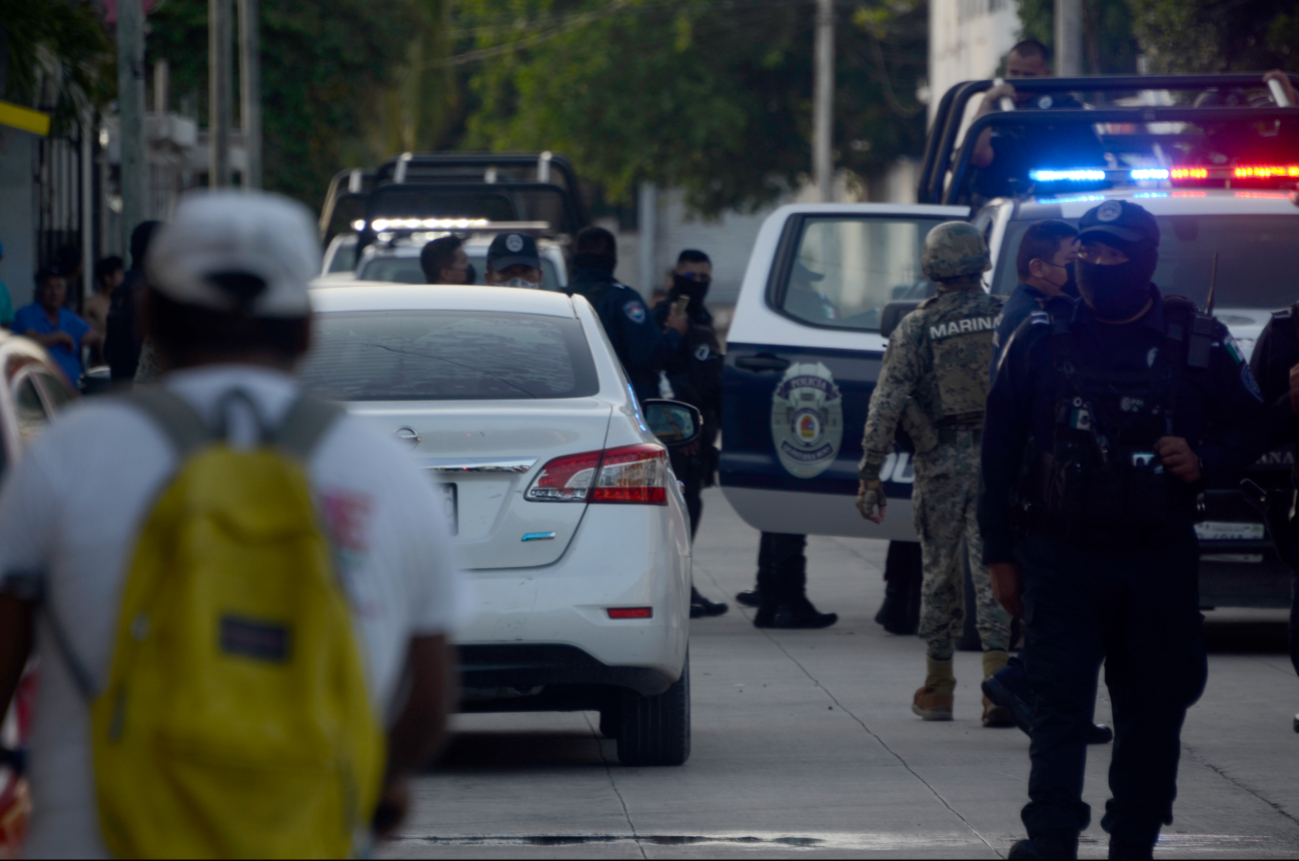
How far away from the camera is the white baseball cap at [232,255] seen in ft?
7.55

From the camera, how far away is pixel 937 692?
728 centimetres

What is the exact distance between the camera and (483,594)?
19.0 feet

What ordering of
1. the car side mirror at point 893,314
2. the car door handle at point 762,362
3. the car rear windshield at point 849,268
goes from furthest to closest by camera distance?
1. the car rear windshield at point 849,268
2. the car door handle at point 762,362
3. the car side mirror at point 893,314

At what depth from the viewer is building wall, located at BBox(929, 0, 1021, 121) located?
125 ft

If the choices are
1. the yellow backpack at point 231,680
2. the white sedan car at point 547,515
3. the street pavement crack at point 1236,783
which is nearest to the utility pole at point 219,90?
the white sedan car at point 547,515

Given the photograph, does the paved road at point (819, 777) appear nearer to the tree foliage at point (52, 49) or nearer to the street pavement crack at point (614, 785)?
the street pavement crack at point (614, 785)

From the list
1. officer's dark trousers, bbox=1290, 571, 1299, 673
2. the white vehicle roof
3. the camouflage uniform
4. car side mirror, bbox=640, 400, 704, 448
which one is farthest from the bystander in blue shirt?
officer's dark trousers, bbox=1290, 571, 1299, 673

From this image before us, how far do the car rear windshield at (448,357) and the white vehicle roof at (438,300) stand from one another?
46mm

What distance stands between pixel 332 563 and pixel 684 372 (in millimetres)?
8444

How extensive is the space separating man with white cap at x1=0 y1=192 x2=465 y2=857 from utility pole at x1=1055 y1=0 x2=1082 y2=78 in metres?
17.0

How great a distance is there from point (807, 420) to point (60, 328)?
22.8 feet

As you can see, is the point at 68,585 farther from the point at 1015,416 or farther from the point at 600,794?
the point at 600,794

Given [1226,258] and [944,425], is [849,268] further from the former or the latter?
[944,425]

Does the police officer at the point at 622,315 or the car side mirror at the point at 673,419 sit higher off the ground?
the police officer at the point at 622,315
